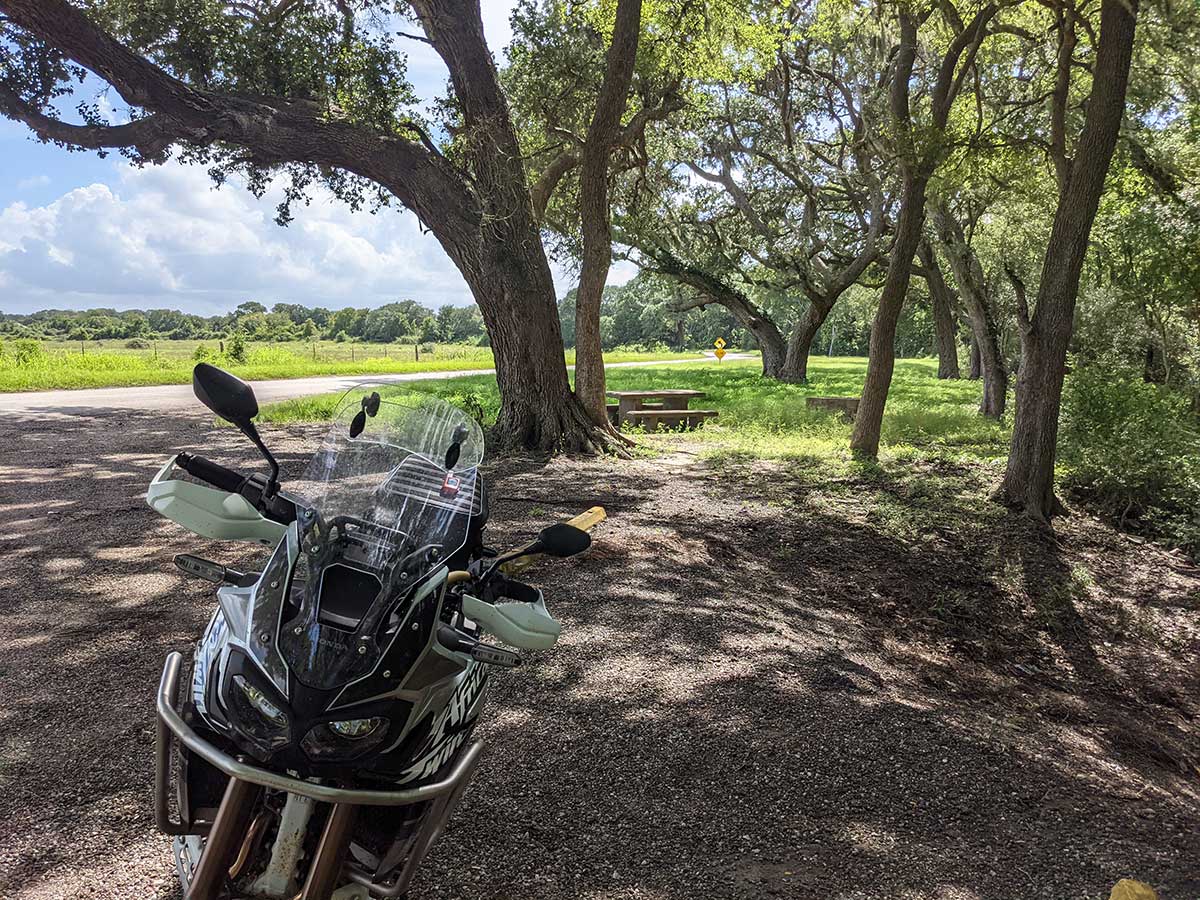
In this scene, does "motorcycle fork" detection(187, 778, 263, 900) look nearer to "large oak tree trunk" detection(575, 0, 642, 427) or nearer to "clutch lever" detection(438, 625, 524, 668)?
"clutch lever" detection(438, 625, 524, 668)

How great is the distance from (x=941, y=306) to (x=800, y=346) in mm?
5085

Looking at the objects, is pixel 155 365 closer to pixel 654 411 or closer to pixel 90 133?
pixel 90 133

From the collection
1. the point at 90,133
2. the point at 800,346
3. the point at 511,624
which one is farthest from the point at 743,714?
the point at 800,346

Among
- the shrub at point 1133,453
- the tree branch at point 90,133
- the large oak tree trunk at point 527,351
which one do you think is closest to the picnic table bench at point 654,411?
the large oak tree trunk at point 527,351

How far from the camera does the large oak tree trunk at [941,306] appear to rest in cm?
2389

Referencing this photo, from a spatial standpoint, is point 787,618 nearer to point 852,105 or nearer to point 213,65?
point 213,65

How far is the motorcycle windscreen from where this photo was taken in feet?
5.65

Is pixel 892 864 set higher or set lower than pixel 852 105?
lower

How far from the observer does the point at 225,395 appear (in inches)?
76.5

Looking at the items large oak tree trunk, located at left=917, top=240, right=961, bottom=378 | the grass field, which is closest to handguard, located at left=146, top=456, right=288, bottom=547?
the grass field

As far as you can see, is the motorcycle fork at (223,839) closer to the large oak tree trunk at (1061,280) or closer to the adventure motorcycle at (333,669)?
the adventure motorcycle at (333,669)

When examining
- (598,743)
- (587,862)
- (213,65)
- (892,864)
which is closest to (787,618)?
(598,743)

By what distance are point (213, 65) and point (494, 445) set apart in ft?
22.4

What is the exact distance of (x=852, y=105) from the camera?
1908cm
